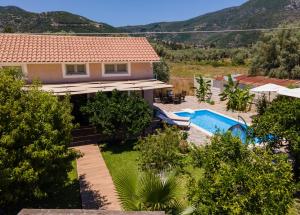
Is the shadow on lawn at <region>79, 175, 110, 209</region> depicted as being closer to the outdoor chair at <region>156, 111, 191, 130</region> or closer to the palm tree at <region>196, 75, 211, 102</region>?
the outdoor chair at <region>156, 111, 191, 130</region>

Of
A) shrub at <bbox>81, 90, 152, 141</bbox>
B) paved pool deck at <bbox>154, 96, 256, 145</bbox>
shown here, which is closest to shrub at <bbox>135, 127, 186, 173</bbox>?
shrub at <bbox>81, 90, 152, 141</bbox>

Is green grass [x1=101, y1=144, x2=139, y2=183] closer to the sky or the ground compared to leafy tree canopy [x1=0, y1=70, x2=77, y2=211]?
closer to the ground

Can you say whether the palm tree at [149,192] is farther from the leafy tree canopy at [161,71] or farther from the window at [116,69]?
the leafy tree canopy at [161,71]

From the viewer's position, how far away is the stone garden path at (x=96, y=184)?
16.3m

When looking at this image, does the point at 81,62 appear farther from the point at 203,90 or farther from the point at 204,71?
the point at 204,71

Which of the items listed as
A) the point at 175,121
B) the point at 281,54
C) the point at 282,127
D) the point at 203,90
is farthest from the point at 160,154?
the point at 281,54

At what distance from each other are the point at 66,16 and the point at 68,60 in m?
168

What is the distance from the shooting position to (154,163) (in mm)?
16344

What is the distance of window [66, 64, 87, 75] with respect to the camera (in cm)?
2975

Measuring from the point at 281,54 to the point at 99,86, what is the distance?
1897 inches

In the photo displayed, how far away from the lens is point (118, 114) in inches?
955

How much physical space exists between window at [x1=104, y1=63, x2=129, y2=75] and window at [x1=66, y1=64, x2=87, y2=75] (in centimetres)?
239

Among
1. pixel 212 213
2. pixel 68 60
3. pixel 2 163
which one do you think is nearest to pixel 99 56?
pixel 68 60

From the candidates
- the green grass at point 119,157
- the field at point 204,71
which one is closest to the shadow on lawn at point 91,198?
the green grass at point 119,157
